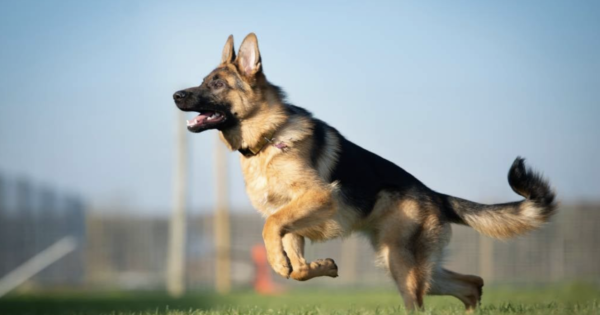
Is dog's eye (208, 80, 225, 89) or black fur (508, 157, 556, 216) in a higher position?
dog's eye (208, 80, 225, 89)

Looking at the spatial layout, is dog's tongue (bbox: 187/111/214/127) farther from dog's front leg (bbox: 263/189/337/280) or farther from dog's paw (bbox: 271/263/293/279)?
dog's paw (bbox: 271/263/293/279)

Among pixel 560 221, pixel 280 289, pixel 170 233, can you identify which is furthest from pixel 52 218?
pixel 560 221

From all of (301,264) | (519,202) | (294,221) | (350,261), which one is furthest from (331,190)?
(350,261)

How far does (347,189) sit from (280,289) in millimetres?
16293

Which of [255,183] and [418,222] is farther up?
[255,183]

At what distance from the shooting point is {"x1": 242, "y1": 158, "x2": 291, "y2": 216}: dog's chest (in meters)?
5.90

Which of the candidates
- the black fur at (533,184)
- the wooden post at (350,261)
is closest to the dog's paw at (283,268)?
the black fur at (533,184)

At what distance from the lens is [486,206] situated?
6672mm

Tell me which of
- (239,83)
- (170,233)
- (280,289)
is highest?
(239,83)

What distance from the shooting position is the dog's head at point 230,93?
6055 millimetres

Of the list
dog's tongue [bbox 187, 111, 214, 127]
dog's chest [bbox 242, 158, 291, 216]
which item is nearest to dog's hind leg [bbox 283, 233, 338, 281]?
dog's chest [bbox 242, 158, 291, 216]

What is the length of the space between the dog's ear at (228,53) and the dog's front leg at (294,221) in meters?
1.54

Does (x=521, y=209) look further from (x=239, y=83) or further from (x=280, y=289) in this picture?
(x=280, y=289)

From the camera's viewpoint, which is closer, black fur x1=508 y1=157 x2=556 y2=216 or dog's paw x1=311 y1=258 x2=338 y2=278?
dog's paw x1=311 y1=258 x2=338 y2=278
